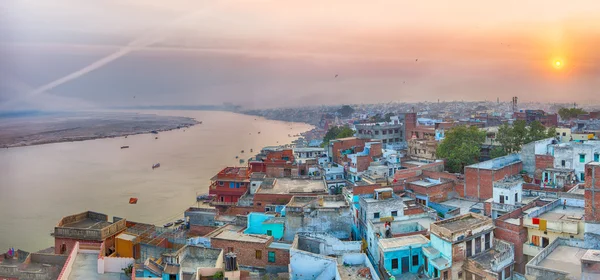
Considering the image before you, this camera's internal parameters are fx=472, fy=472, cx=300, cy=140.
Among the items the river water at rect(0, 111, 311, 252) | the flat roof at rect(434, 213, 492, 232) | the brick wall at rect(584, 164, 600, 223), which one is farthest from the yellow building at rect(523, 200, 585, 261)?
the river water at rect(0, 111, 311, 252)

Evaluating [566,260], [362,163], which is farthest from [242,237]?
[362,163]

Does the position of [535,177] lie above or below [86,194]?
above

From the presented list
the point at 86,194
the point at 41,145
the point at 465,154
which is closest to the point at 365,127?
the point at 465,154

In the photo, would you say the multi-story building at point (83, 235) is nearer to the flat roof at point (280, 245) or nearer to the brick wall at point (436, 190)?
the flat roof at point (280, 245)

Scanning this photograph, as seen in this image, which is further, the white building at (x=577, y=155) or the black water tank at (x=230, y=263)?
the white building at (x=577, y=155)

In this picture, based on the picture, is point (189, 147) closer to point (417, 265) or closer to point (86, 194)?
point (86, 194)

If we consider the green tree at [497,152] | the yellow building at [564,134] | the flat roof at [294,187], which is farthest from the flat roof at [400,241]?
the yellow building at [564,134]
